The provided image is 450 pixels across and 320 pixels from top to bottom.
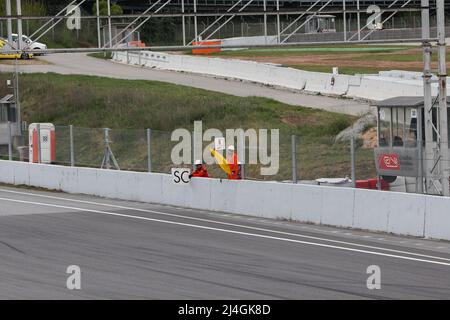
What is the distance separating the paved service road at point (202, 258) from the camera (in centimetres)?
1429

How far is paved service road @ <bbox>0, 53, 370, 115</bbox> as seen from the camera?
47.6 meters

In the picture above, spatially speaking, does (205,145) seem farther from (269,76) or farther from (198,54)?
(198,54)

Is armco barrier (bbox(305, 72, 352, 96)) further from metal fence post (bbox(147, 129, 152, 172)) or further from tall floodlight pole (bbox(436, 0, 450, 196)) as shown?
tall floodlight pole (bbox(436, 0, 450, 196))

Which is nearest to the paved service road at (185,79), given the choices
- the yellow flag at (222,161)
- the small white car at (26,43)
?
the small white car at (26,43)

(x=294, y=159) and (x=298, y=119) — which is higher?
(x=298, y=119)

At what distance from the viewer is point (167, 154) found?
94.6 ft

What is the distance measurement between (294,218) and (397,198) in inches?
125

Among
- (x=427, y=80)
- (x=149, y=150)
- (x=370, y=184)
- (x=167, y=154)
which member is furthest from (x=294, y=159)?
(x=149, y=150)

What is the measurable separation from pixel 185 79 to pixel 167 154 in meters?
31.7

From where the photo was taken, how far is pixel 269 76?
5653 centimetres

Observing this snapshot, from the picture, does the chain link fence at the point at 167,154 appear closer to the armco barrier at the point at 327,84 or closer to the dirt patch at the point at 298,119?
the dirt patch at the point at 298,119

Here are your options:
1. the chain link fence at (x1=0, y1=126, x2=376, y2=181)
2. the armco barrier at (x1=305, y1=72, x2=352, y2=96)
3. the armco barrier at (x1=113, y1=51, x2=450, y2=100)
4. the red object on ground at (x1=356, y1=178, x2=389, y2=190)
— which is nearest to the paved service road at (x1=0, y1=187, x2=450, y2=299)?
the red object on ground at (x1=356, y1=178, x2=389, y2=190)

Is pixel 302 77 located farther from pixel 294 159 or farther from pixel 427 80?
pixel 427 80
